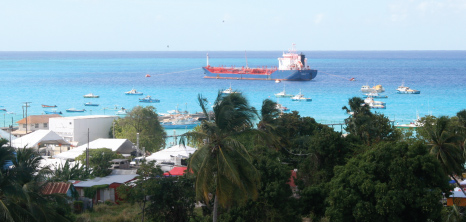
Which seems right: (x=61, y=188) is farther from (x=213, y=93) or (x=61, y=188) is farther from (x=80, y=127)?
(x=213, y=93)

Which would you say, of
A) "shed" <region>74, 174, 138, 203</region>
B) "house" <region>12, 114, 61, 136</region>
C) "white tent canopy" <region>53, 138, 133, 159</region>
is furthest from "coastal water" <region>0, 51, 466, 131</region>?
"shed" <region>74, 174, 138, 203</region>

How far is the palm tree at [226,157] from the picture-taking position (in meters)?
10.2

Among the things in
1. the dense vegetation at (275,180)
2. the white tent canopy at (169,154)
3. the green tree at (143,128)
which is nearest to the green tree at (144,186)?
the dense vegetation at (275,180)

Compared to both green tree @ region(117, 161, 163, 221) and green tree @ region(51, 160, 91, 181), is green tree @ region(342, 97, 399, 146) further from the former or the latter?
green tree @ region(51, 160, 91, 181)

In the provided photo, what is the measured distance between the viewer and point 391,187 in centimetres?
1153

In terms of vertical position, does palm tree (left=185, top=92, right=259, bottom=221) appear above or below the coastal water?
above

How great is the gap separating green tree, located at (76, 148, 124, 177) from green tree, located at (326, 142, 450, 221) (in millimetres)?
10757

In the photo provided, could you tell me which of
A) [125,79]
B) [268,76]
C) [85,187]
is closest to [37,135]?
[85,187]

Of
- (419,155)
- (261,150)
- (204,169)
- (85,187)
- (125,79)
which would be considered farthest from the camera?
(125,79)

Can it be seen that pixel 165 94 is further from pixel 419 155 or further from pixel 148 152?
pixel 419 155

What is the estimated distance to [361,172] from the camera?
1192cm

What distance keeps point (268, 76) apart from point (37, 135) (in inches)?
3102

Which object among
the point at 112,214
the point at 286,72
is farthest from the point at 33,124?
the point at 286,72

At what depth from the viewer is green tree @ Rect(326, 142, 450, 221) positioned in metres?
11.2
